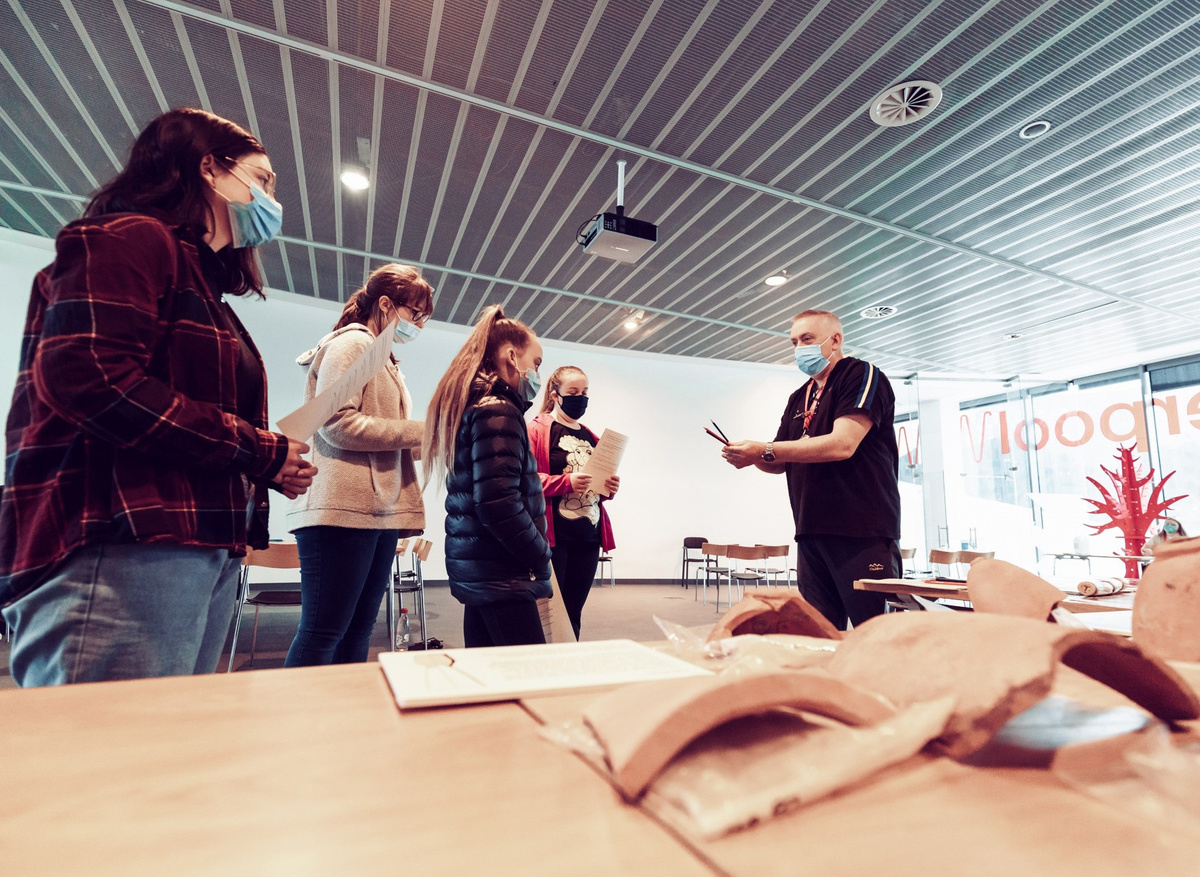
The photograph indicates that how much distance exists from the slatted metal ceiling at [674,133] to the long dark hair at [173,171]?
258cm

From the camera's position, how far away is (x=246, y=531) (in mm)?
1141

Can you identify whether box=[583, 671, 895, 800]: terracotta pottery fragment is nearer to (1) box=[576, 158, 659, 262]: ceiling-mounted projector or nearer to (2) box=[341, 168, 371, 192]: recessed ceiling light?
(1) box=[576, 158, 659, 262]: ceiling-mounted projector

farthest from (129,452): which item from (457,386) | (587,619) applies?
(587,619)

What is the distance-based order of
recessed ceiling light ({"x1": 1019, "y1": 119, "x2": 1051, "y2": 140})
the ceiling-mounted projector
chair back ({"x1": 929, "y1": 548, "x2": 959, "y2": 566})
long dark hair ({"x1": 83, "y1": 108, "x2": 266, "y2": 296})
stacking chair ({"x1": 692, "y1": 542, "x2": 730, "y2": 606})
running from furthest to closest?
stacking chair ({"x1": 692, "y1": 542, "x2": 730, "y2": 606}) < chair back ({"x1": 929, "y1": 548, "x2": 959, "y2": 566}) < the ceiling-mounted projector < recessed ceiling light ({"x1": 1019, "y1": 119, "x2": 1051, "y2": 140}) < long dark hair ({"x1": 83, "y1": 108, "x2": 266, "y2": 296})

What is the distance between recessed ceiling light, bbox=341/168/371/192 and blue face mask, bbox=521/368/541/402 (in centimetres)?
335

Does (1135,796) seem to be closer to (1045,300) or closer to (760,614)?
(760,614)

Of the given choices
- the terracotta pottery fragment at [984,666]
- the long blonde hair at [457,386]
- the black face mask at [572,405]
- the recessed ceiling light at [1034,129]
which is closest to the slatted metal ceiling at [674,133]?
the recessed ceiling light at [1034,129]

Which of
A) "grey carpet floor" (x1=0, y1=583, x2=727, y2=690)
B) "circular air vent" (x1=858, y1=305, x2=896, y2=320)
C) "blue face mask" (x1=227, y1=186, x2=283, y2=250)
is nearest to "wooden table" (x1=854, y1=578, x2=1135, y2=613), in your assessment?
"grey carpet floor" (x1=0, y1=583, x2=727, y2=690)

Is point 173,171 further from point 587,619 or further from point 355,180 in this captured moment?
point 587,619

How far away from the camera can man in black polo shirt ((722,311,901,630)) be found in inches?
84.0

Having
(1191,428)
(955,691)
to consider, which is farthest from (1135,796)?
(1191,428)

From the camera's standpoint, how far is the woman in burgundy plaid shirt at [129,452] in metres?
0.92

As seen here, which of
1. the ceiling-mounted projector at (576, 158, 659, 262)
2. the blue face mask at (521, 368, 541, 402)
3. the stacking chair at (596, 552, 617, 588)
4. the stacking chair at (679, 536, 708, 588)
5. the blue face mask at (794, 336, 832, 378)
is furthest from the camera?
the stacking chair at (679, 536, 708, 588)

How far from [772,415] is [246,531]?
33.8 ft
